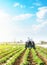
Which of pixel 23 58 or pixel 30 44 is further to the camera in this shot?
pixel 30 44

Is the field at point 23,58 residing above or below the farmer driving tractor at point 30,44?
below

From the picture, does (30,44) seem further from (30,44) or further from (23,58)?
(23,58)

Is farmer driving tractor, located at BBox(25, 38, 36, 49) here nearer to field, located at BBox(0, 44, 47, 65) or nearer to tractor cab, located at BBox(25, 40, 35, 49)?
tractor cab, located at BBox(25, 40, 35, 49)

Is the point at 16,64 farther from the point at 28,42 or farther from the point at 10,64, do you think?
the point at 28,42

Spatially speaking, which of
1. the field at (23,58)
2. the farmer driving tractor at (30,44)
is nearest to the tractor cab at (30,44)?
the farmer driving tractor at (30,44)

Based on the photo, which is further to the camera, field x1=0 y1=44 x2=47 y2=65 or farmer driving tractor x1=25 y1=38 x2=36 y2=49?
farmer driving tractor x1=25 y1=38 x2=36 y2=49

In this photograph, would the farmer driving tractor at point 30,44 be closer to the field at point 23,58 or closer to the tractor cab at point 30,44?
the tractor cab at point 30,44

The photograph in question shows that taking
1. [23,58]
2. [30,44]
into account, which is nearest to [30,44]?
[30,44]

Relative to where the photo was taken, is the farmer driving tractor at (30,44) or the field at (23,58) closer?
the field at (23,58)

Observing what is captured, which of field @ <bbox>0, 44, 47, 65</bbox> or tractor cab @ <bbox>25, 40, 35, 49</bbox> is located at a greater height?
tractor cab @ <bbox>25, 40, 35, 49</bbox>

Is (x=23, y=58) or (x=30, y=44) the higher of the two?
(x=30, y=44)

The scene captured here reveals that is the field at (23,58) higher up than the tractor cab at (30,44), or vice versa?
the tractor cab at (30,44)

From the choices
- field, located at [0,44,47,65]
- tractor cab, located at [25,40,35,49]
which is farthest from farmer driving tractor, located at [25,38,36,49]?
field, located at [0,44,47,65]

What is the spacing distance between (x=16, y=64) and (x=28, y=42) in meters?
31.5
